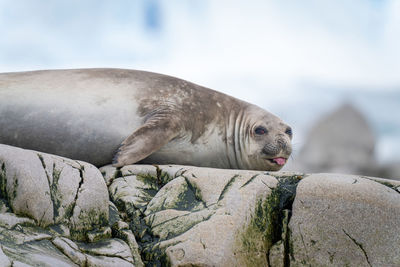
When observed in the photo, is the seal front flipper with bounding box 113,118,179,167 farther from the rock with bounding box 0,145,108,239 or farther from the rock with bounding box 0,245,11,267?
the rock with bounding box 0,245,11,267

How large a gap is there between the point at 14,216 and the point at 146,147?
2169 mm

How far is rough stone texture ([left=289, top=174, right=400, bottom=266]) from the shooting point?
16.3 feet

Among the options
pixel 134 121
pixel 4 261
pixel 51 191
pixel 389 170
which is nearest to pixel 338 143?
pixel 389 170

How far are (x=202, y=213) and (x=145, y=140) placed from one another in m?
1.76

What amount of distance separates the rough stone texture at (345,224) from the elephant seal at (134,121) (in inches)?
86.2

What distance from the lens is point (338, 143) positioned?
4625cm

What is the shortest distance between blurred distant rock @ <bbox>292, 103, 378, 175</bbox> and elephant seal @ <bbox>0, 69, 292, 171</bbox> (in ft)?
115

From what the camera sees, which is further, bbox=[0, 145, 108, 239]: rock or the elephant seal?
the elephant seal

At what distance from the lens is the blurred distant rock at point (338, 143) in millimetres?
44562

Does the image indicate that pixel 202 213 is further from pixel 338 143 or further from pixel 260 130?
pixel 338 143

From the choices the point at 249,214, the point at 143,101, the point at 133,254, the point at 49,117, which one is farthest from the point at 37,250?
the point at 143,101

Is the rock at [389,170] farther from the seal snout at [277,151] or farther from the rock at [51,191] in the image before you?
the rock at [51,191]

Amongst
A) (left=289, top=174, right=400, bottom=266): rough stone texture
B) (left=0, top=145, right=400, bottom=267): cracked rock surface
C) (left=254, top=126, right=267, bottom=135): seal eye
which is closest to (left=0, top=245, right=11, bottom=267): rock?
(left=0, top=145, right=400, bottom=267): cracked rock surface

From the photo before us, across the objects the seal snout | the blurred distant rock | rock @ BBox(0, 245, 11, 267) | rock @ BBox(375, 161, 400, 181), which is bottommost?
the blurred distant rock
